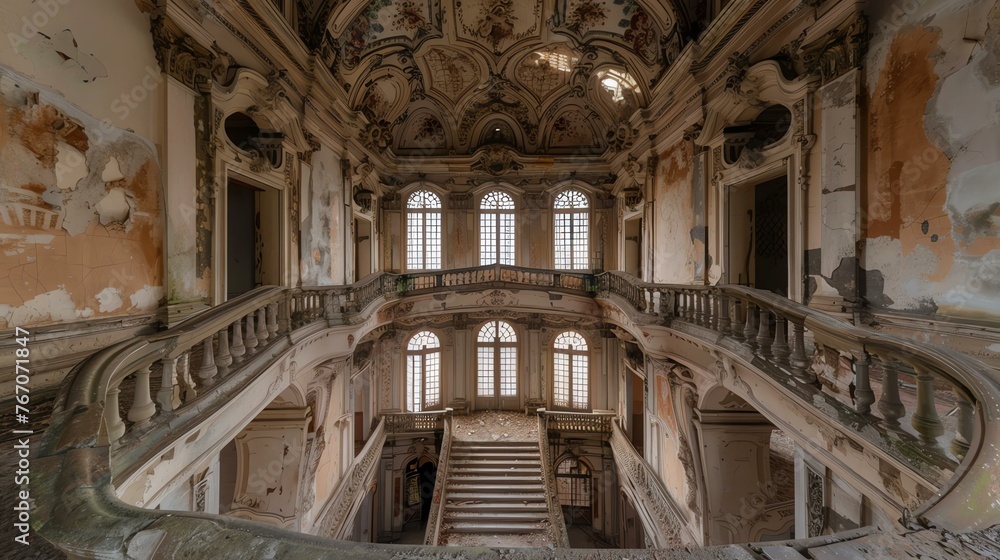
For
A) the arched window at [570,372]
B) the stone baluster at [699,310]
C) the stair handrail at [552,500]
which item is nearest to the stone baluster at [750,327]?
the stone baluster at [699,310]

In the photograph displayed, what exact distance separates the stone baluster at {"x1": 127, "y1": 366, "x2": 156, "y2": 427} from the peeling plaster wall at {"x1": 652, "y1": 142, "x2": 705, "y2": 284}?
25.5 feet

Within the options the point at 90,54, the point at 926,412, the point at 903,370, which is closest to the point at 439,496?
the point at 903,370

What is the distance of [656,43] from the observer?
832 cm

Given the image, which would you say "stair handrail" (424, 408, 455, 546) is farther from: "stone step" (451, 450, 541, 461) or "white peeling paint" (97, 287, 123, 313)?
"white peeling paint" (97, 287, 123, 313)

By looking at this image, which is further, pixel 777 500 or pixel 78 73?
pixel 777 500

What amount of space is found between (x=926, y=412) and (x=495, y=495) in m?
9.27

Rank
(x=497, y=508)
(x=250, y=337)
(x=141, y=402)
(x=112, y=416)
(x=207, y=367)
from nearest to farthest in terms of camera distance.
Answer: (x=112, y=416) < (x=141, y=402) < (x=207, y=367) < (x=250, y=337) < (x=497, y=508)

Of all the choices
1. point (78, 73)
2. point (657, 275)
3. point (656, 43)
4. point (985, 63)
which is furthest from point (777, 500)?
point (78, 73)

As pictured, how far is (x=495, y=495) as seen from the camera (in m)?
9.62

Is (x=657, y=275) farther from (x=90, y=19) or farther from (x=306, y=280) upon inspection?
(x=90, y=19)

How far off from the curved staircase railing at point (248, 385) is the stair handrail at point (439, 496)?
585 cm

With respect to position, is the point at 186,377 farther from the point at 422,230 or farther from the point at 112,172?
the point at 422,230

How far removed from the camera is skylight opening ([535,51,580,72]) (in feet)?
34.8

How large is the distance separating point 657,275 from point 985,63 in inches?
255
